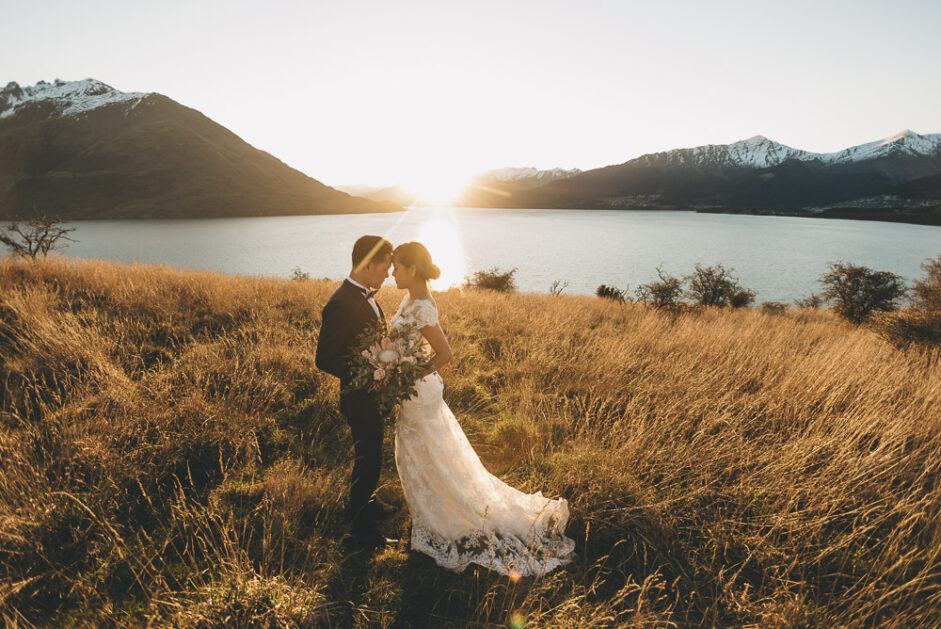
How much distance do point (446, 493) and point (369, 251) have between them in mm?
2173

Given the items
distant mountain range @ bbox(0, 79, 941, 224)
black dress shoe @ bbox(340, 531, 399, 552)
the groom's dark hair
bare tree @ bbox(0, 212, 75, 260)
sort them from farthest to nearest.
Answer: distant mountain range @ bbox(0, 79, 941, 224), bare tree @ bbox(0, 212, 75, 260), black dress shoe @ bbox(340, 531, 399, 552), the groom's dark hair

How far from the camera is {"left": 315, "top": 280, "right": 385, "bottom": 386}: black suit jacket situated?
296 cm

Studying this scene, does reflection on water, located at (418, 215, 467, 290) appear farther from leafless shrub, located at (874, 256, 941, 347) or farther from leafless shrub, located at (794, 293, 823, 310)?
leafless shrub, located at (794, 293, 823, 310)

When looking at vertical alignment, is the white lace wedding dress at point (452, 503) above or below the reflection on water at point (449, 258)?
below

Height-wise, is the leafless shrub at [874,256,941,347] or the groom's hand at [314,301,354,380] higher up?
the groom's hand at [314,301,354,380]

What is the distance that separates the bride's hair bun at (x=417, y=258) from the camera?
3.02 m

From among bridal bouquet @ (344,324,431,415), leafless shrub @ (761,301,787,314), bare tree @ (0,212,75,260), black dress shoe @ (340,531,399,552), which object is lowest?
leafless shrub @ (761,301,787,314)

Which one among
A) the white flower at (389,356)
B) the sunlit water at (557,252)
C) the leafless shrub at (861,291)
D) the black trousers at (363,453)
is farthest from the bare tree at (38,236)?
the leafless shrub at (861,291)

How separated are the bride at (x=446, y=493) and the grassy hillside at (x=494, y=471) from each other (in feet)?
0.65

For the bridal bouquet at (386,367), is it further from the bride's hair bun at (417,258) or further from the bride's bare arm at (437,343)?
the bride's hair bun at (417,258)

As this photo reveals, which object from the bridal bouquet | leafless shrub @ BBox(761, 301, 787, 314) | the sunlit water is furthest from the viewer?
the sunlit water

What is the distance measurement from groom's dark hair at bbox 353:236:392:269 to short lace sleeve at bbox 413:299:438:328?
19.1 inches

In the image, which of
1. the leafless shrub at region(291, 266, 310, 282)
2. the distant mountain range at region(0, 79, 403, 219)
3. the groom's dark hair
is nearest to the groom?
the groom's dark hair

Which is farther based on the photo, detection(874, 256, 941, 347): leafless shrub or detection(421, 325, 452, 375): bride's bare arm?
detection(874, 256, 941, 347): leafless shrub
